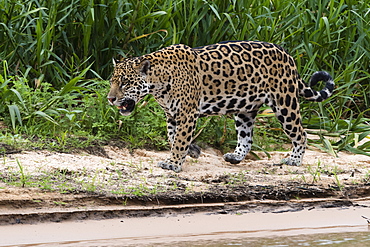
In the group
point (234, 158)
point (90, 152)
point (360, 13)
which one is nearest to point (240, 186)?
point (234, 158)

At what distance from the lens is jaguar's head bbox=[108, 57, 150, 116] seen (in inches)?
226

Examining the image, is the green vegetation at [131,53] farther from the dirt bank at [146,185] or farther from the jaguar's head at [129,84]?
the jaguar's head at [129,84]

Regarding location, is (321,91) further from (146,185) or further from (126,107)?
(146,185)

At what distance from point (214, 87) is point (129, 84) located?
0.82 meters

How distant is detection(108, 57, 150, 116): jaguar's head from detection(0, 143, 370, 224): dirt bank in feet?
1.76

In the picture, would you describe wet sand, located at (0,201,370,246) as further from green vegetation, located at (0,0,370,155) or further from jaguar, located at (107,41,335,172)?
green vegetation, located at (0,0,370,155)

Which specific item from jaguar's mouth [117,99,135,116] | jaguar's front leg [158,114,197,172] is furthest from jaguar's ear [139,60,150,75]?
jaguar's front leg [158,114,197,172]

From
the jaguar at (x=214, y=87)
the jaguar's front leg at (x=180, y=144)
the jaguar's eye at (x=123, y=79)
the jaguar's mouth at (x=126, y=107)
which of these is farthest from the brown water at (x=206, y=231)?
the jaguar's eye at (x=123, y=79)

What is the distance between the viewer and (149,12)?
706 centimetres

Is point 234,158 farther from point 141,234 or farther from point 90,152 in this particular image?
point 141,234

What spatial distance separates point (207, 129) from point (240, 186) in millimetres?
1787

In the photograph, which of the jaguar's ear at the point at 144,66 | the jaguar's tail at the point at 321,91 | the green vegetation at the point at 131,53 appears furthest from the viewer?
the jaguar's tail at the point at 321,91

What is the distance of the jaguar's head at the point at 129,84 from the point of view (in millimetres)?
5746

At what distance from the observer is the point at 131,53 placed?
7.43m
